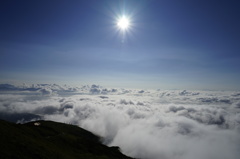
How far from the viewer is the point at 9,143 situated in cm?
5181

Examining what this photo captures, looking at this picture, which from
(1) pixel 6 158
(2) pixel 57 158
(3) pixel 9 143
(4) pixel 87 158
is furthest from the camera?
(4) pixel 87 158

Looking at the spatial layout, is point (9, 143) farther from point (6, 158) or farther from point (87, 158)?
point (87, 158)

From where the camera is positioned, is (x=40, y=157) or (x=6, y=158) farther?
(x=40, y=157)

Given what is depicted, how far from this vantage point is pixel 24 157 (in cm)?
4688

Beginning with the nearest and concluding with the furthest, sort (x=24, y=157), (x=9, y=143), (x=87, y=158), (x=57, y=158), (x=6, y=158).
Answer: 1. (x=6, y=158)
2. (x=24, y=157)
3. (x=9, y=143)
4. (x=57, y=158)
5. (x=87, y=158)

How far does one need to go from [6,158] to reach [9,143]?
560 inches

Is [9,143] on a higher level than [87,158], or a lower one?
higher

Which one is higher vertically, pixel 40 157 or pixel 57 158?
pixel 40 157

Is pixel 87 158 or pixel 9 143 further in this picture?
pixel 87 158

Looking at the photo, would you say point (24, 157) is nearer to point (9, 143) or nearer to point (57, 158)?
point (9, 143)

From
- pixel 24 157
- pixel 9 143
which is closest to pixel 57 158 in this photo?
pixel 24 157

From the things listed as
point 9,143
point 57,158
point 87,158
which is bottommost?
point 87,158

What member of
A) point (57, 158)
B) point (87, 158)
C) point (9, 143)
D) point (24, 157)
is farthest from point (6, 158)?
point (87, 158)

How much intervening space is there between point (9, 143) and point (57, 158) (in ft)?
66.6
